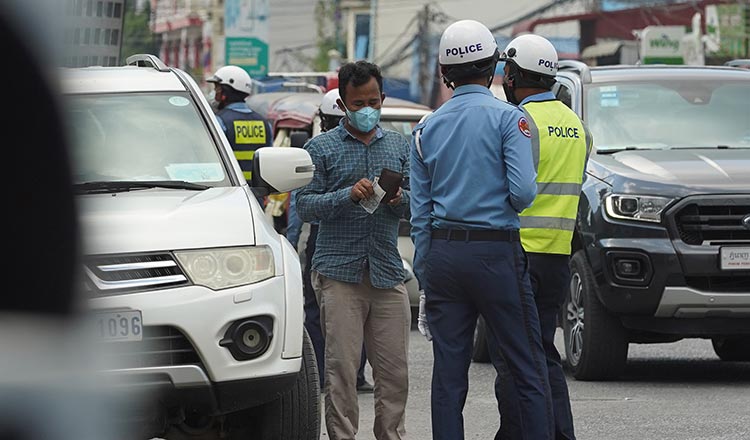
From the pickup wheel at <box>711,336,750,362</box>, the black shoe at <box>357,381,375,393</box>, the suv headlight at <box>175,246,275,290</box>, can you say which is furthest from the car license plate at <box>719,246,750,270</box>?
→ the suv headlight at <box>175,246,275,290</box>

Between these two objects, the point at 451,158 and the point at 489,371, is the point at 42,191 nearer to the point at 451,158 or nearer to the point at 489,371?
the point at 451,158

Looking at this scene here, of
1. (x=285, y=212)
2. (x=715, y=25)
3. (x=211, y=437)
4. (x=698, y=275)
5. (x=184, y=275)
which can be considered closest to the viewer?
(x=184, y=275)

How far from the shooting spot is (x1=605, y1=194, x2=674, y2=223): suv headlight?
8.86 meters

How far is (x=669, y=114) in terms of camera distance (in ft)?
32.4

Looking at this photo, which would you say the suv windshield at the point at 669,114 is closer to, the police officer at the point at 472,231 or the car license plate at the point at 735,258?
the car license plate at the point at 735,258

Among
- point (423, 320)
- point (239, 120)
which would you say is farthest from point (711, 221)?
point (239, 120)

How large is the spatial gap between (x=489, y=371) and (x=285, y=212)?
2.49 meters

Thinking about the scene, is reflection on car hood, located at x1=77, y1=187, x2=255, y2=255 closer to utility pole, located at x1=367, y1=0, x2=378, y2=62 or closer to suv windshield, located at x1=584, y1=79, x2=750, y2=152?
suv windshield, located at x1=584, y1=79, x2=750, y2=152

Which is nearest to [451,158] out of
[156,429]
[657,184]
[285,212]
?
[156,429]

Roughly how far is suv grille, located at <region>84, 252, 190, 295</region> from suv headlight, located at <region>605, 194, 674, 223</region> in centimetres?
415

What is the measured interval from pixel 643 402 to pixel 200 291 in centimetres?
382

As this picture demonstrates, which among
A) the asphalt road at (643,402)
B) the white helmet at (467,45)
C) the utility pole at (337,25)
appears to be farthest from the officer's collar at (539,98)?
the utility pole at (337,25)

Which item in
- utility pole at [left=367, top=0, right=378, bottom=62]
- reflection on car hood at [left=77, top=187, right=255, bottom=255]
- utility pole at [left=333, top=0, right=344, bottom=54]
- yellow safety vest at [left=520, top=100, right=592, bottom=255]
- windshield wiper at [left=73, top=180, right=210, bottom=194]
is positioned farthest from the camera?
utility pole at [left=367, top=0, right=378, bottom=62]

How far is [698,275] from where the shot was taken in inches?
347
